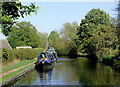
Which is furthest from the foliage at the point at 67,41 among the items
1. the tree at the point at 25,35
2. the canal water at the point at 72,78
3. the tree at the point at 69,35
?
the canal water at the point at 72,78

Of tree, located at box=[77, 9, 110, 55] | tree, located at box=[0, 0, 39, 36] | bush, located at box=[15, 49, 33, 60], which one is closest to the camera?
tree, located at box=[0, 0, 39, 36]

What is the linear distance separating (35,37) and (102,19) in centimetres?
3160

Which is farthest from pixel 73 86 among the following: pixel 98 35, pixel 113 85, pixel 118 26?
pixel 98 35

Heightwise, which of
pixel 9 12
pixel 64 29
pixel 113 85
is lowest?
pixel 113 85

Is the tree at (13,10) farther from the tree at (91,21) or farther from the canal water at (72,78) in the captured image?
the tree at (91,21)

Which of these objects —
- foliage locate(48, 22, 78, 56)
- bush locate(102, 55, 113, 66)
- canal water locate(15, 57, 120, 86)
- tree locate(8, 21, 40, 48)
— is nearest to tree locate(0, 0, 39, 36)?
canal water locate(15, 57, 120, 86)

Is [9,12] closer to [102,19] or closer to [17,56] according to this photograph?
[17,56]

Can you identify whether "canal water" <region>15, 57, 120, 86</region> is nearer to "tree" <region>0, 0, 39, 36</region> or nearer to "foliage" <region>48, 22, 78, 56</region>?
"tree" <region>0, 0, 39, 36</region>

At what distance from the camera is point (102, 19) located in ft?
249

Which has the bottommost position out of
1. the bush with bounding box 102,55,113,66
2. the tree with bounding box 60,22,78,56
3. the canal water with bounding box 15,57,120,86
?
the canal water with bounding box 15,57,120,86

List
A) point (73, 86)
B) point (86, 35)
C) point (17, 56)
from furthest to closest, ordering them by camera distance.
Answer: point (86, 35) < point (17, 56) < point (73, 86)

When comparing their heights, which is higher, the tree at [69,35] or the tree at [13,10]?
the tree at [69,35]

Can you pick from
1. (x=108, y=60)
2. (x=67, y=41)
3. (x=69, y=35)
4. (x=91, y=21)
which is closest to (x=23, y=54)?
(x=108, y=60)

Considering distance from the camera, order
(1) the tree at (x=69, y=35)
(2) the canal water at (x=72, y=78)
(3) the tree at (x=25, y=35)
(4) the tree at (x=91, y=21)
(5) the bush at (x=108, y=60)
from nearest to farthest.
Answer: (2) the canal water at (x=72, y=78) < (5) the bush at (x=108, y=60) < (4) the tree at (x=91, y=21) < (1) the tree at (x=69, y=35) < (3) the tree at (x=25, y=35)
